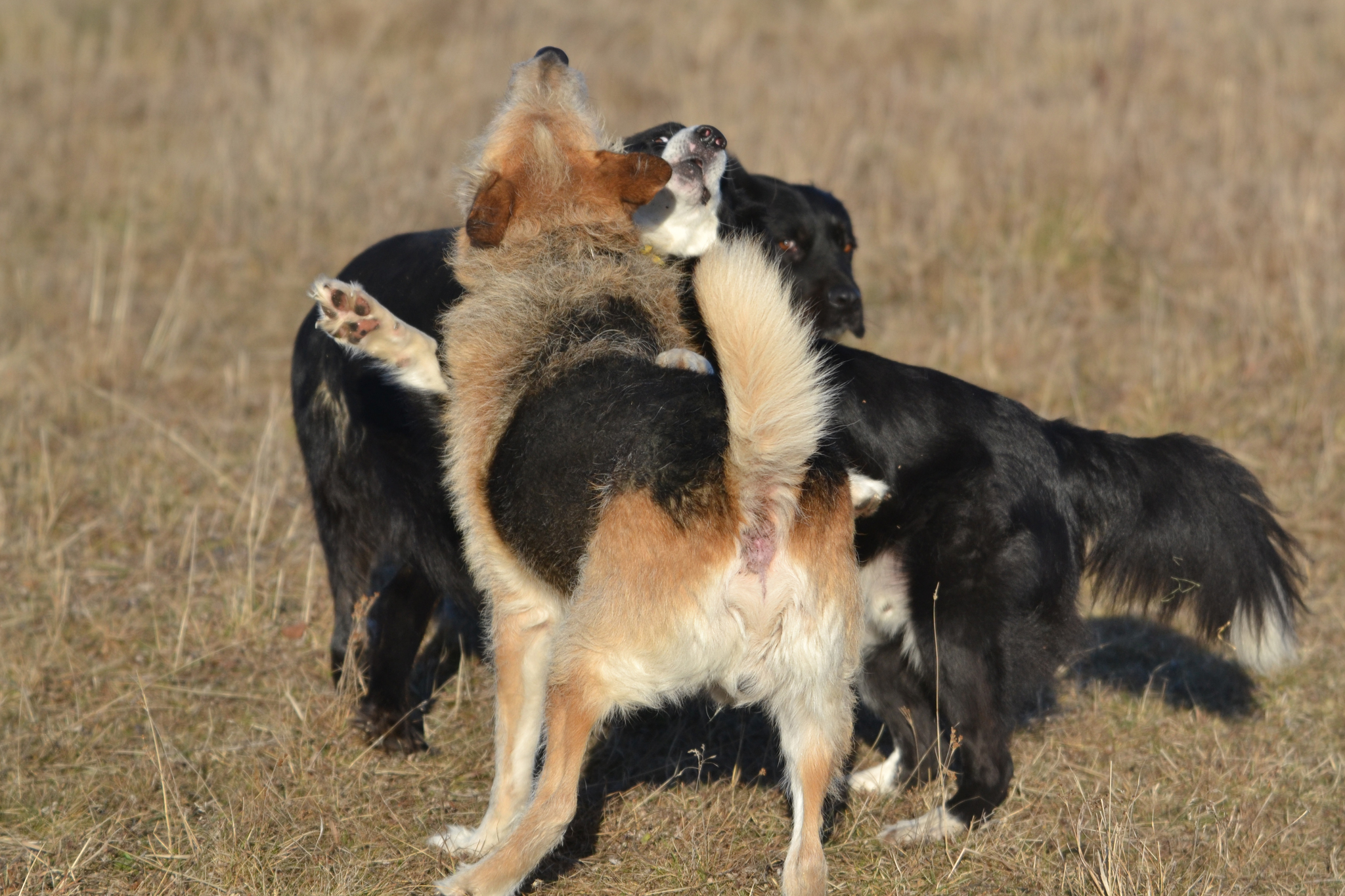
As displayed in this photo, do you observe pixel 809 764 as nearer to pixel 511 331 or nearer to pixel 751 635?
pixel 751 635

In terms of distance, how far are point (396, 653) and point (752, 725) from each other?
130 cm

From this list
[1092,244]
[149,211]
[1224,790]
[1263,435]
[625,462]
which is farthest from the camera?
[149,211]

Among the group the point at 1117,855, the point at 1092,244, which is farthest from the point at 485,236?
the point at 1092,244

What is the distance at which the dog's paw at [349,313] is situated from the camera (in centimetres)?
345

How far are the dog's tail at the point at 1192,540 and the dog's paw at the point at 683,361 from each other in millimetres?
1250

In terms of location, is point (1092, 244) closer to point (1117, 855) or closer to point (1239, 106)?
point (1239, 106)

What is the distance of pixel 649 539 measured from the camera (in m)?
2.73

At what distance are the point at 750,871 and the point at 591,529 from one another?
119cm

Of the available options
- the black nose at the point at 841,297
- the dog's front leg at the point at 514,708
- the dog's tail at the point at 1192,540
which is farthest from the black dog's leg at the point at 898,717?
the black nose at the point at 841,297

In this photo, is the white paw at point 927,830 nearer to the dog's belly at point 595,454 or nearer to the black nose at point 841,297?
the dog's belly at point 595,454

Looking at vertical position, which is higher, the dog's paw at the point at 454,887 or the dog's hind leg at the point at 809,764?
the dog's hind leg at the point at 809,764

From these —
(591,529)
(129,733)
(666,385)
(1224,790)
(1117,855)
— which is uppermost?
(666,385)

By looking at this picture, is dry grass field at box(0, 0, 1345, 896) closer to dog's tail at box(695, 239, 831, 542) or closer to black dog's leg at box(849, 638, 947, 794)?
black dog's leg at box(849, 638, 947, 794)

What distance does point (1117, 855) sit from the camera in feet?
10.0
